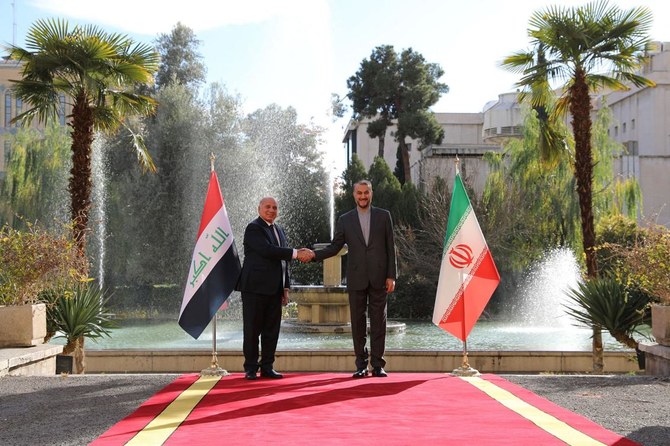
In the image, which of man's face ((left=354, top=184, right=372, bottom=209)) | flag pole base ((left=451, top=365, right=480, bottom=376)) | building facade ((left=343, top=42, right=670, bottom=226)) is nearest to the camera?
man's face ((left=354, top=184, right=372, bottom=209))

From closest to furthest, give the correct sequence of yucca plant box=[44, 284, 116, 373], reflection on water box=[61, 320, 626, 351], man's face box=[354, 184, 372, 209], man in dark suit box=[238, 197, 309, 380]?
man's face box=[354, 184, 372, 209]
man in dark suit box=[238, 197, 309, 380]
yucca plant box=[44, 284, 116, 373]
reflection on water box=[61, 320, 626, 351]

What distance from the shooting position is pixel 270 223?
925 cm

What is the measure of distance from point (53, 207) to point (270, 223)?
29521mm

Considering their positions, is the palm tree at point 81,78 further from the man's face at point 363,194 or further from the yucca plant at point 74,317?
the man's face at point 363,194

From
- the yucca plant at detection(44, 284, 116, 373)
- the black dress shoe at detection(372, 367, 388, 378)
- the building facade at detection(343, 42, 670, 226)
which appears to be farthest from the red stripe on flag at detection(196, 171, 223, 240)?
the building facade at detection(343, 42, 670, 226)

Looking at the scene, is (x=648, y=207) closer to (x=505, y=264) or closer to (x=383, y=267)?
(x=505, y=264)

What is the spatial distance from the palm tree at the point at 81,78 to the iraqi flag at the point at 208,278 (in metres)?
6.63

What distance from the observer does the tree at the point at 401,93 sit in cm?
4488

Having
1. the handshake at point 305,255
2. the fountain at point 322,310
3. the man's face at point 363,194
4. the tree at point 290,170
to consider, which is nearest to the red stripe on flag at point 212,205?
the handshake at point 305,255

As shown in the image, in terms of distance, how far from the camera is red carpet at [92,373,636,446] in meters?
5.88

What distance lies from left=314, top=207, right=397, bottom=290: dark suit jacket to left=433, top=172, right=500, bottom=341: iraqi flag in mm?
951

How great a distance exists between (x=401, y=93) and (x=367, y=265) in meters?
38.1

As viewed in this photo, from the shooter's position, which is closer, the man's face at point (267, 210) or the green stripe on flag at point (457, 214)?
the man's face at point (267, 210)

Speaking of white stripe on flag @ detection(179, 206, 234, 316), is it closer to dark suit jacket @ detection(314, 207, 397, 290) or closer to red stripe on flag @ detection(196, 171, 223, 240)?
red stripe on flag @ detection(196, 171, 223, 240)
